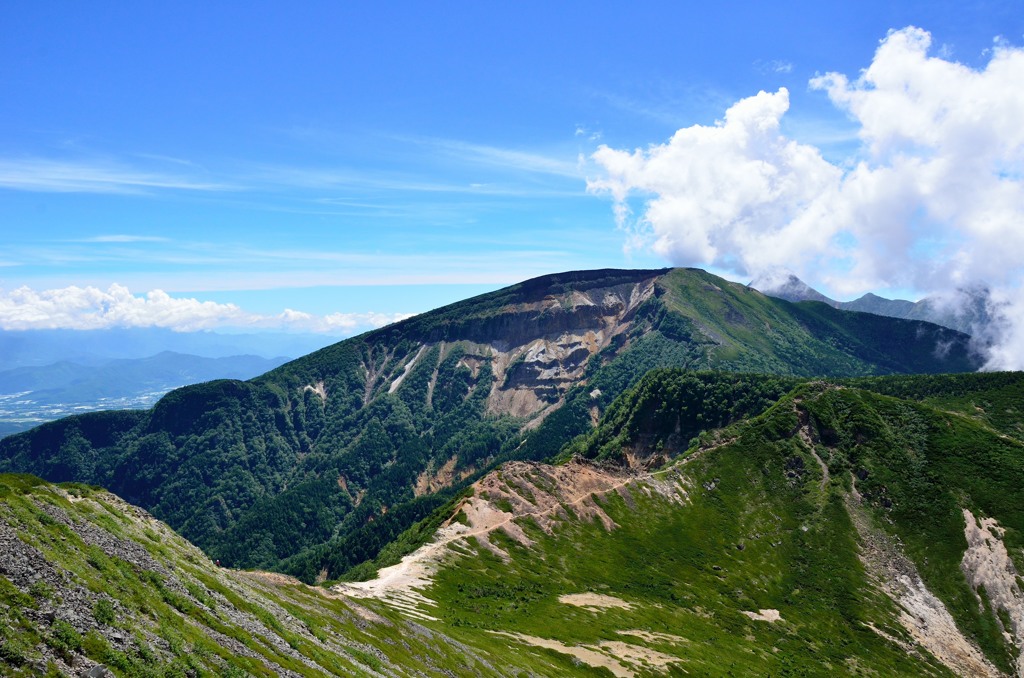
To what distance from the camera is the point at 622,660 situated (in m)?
93.5

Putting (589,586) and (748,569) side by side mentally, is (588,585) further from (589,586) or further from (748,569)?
(748,569)

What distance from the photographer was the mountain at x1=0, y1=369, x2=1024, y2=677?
40.8m

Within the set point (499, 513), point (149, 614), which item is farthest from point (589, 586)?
point (149, 614)

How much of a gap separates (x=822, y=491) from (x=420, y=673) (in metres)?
172

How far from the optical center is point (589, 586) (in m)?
139

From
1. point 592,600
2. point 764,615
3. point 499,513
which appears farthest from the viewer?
point 499,513

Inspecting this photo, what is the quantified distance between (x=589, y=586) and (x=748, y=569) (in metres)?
55.6

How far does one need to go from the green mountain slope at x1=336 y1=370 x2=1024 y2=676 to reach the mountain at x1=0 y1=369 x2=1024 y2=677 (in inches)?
23.9

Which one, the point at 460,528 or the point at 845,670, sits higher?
the point at 460,528

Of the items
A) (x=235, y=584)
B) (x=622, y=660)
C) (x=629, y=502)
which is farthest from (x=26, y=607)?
(x=629, y=502)

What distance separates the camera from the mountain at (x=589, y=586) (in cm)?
4084

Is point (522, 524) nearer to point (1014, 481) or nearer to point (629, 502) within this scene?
point (629, 502)

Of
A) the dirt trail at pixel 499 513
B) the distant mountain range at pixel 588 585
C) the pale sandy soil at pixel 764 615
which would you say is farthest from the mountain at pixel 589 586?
the dirt trail at pixel 499 513

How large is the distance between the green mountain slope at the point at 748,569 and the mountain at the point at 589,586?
61 cm
